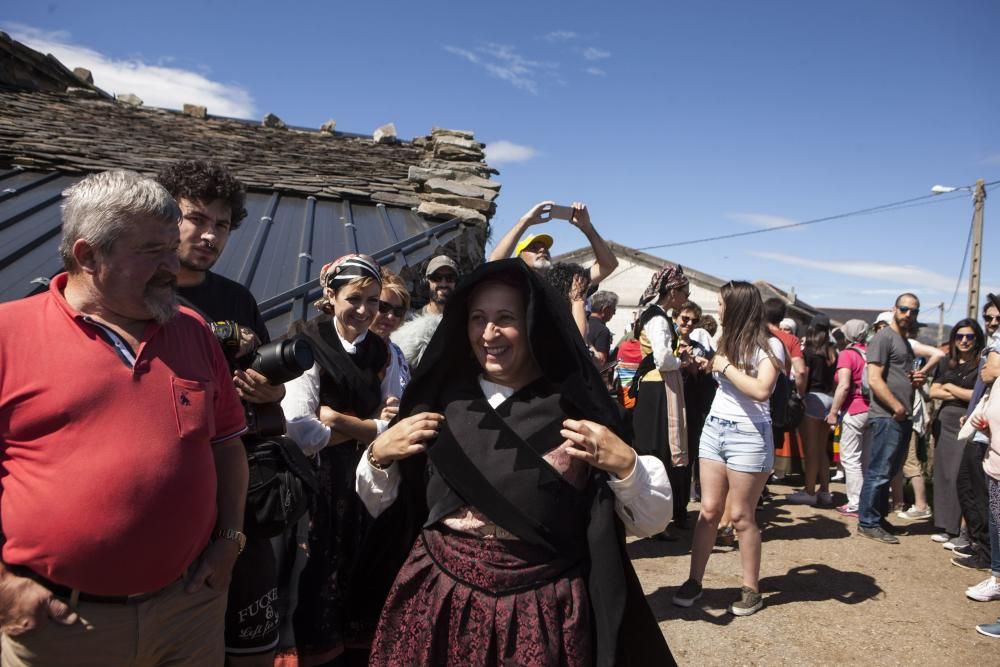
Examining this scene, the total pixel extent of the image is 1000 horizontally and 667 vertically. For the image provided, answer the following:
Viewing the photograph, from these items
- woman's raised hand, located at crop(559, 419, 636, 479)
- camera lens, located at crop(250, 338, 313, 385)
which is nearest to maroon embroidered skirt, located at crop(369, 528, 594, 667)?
woman's raised hand, located at crop(559, 419, 636, 479)

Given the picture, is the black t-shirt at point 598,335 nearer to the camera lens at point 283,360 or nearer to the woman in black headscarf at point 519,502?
the woman in black headscarf at point 519,502

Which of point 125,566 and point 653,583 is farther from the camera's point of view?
point 653,583

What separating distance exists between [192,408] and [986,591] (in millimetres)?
5375

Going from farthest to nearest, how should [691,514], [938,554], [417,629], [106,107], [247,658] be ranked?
[106,107] < [691,514] < [938,554] < [247,658] < [417,629]

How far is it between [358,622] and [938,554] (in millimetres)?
5472

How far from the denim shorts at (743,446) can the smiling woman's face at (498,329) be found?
254cm

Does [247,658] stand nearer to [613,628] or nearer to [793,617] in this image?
[613,628]

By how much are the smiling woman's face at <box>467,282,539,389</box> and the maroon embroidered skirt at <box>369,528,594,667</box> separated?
533 millimetres

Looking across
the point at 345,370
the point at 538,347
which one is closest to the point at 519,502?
the point at 538,347

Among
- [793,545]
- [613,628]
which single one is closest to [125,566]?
[613,628]

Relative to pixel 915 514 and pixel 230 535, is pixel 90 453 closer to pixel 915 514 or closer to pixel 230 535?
pixel 230 535

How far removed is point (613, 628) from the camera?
6.13 ft

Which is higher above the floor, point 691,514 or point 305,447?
point 305,447

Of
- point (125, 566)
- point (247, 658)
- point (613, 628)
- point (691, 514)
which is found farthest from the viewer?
point (691, 514)
